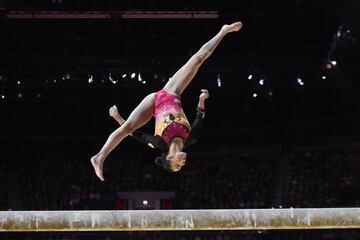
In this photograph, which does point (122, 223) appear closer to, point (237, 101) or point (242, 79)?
point (242, 79)

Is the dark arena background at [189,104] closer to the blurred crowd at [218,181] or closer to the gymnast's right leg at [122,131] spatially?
the blurred crowd at [218,181]

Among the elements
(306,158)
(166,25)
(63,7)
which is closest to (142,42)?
(166,25)

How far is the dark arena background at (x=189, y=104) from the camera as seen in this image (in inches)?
660

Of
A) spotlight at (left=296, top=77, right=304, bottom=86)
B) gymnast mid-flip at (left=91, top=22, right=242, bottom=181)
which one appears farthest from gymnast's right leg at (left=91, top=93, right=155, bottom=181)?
spotlight at (left=296, top=77, right=304, bottom=86)

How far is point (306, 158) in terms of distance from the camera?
22031mm

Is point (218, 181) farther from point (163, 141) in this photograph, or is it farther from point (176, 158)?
point (176, 158)

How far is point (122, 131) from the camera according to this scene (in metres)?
8.06

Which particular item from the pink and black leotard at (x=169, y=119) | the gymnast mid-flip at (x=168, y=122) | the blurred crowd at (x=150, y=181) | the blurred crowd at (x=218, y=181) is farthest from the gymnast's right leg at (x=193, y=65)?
the blurred crowd at (x=150, y=181)

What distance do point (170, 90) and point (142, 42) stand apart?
31.3ft

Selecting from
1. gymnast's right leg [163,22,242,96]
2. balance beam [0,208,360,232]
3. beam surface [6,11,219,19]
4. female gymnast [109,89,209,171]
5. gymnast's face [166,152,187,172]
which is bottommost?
balance beam [0,208,360,232]

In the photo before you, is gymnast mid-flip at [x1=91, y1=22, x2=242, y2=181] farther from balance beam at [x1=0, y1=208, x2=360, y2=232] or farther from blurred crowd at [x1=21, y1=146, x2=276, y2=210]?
blurred crowd at [x1=21, y1=146, x2=276, y2=210]

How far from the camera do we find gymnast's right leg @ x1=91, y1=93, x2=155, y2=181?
797 cm

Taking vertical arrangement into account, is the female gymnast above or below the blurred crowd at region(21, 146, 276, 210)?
below

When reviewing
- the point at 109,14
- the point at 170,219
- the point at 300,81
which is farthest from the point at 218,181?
the point at 170,219
